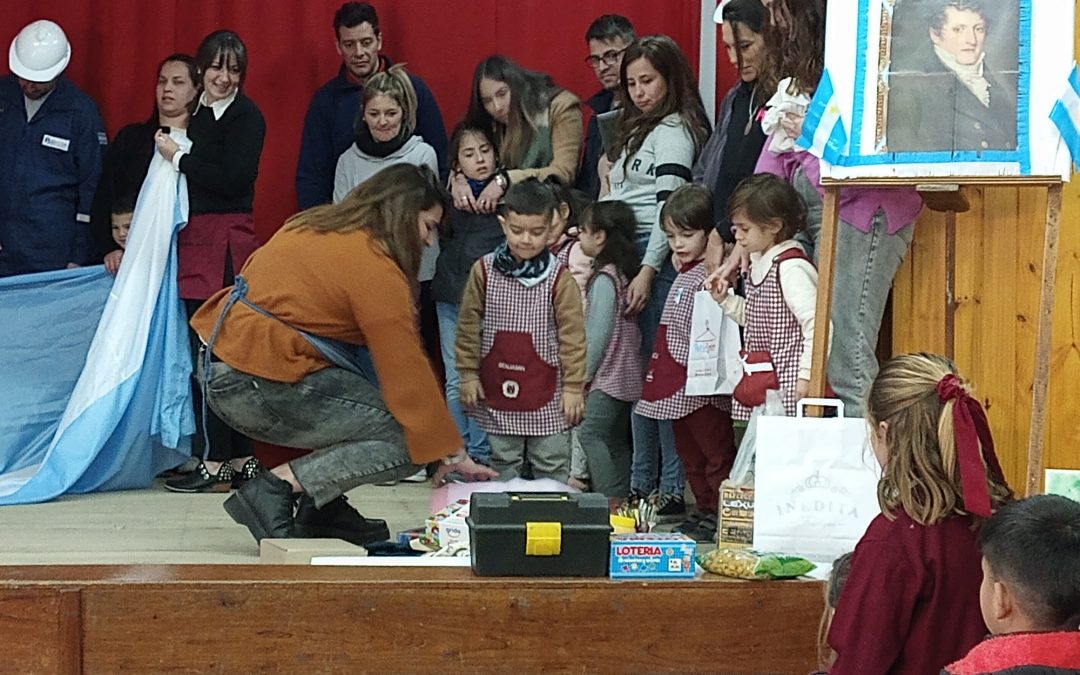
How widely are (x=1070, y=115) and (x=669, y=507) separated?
1.78m

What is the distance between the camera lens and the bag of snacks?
9.68 feet

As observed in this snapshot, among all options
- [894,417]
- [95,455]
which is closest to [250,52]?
[95,455]

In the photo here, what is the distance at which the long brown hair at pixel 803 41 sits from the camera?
146 inches

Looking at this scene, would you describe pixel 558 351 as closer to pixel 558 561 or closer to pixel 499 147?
pixel 499 147

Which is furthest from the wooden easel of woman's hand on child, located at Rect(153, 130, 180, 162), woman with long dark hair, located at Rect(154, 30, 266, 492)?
woman's hand on child, located at Rect(153, 130, 180, 162)

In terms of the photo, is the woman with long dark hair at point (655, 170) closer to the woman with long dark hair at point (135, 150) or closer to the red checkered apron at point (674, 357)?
the red checkered apron at point (674, 357)

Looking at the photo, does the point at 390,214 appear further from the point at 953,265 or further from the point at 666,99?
the point at 953,265

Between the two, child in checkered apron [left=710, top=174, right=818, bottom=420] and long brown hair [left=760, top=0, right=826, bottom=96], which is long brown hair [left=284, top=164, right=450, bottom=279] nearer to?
child in checkered apron [left=710, top=174, right=818, bottom=420]

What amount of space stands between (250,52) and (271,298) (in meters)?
2.23

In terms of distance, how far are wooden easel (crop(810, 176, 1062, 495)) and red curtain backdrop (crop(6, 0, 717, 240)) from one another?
2.42 metres

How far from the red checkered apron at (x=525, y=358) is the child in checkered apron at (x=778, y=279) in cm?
87

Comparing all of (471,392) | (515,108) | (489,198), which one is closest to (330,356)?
(471,392)

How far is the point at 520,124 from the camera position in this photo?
5.07 metres

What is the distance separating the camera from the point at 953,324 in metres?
3.62
